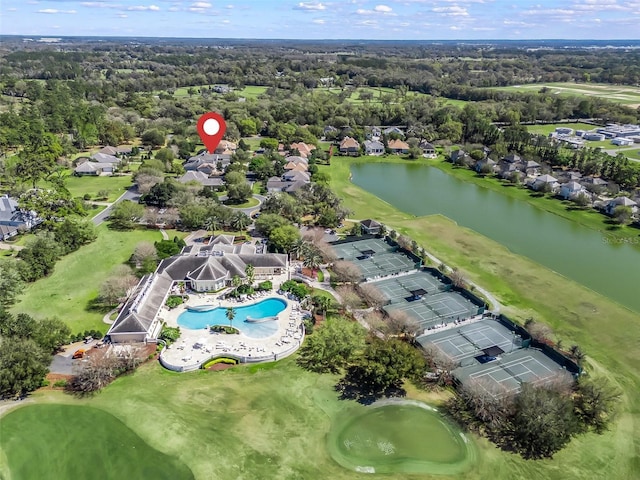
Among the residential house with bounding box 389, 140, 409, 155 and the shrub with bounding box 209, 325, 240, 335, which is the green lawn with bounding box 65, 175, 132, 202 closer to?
the shrub with bounding box 209, 325, 240, 335

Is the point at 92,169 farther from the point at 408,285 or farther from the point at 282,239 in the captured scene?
the point at 408,285

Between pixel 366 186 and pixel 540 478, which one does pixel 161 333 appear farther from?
pixel 366 186

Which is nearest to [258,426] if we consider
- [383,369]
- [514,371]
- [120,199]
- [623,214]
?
[383,369]

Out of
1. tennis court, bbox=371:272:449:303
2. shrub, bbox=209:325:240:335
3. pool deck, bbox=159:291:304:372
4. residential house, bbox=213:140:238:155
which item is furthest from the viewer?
residential house, bbox=213:140:238:155

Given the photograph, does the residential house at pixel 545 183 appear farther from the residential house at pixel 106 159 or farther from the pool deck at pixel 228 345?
the residential house at pixel 106 159

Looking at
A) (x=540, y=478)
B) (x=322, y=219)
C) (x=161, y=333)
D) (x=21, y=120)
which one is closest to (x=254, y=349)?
(x=161, y=333)

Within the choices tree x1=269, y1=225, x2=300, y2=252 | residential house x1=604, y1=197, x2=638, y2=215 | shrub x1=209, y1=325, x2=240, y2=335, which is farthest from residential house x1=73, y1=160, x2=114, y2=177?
residential house x1=604, y1=197, x2=638, y2=215
